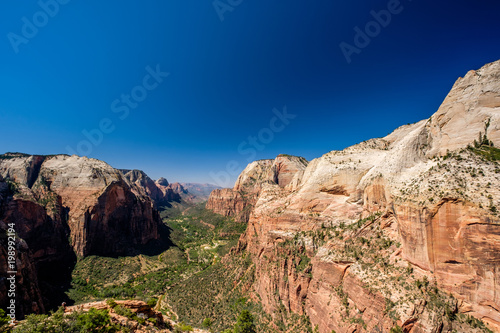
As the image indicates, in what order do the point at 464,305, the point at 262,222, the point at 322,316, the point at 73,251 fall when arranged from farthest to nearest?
the point at 73,251 → the point at 262,222 → the point at 322,316 → the point at 464,305

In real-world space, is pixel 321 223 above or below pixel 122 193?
below

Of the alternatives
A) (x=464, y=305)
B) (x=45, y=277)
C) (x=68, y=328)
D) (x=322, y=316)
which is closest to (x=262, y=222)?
(x=322, y=316)

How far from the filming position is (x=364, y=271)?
27.0 meters

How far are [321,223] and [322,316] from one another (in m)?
16.4

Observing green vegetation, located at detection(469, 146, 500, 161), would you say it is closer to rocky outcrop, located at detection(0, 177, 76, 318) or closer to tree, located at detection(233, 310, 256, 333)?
tree, located at detection(233, 310, 256, 333)

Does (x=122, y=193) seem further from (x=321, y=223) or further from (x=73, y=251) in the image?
(x=321, y=223)

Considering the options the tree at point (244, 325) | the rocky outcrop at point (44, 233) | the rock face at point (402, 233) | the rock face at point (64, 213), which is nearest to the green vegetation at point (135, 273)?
the rock face at point (64, 213)

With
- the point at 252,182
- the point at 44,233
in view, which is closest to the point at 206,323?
the point at 44,233

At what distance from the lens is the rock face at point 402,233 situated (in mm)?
19322

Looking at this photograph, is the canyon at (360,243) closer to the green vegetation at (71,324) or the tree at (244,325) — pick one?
the green vegetation at (71,324)

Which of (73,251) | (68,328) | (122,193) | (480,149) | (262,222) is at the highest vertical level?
(480,149)

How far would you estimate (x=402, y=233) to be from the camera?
991 inches

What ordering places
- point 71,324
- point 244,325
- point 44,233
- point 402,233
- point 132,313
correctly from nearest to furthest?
point 71,324 < point 132,313 < point 402,233 < point 244,325 < point 44,233

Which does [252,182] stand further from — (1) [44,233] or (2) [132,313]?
(2) [132,313]
